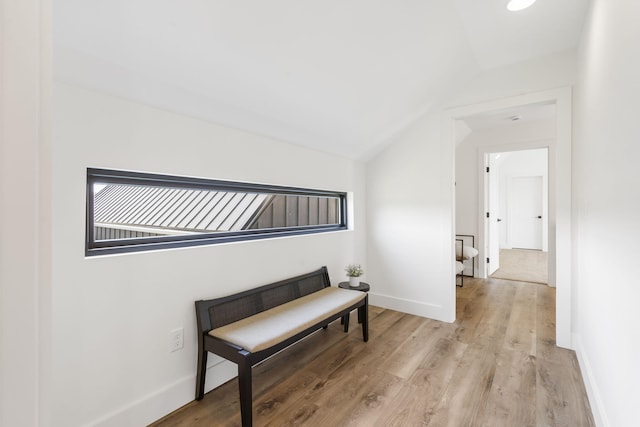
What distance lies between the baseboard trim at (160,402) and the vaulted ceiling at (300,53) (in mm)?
1572

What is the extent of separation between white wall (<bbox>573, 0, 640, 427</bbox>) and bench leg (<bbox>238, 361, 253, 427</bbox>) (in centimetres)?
157

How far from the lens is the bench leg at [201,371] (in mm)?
1747

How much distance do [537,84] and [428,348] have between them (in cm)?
247

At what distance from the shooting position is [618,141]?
4.33 ft

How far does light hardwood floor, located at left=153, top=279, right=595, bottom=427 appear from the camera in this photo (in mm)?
1670

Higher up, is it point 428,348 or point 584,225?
point 584,225

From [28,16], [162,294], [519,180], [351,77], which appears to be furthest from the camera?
[519,180]

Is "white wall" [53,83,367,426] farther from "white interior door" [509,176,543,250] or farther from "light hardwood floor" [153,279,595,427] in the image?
"white interior door" [509,176,543,250]

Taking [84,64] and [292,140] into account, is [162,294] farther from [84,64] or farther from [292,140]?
[292,140]

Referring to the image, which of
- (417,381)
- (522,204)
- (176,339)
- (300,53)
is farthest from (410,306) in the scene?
(522,204)

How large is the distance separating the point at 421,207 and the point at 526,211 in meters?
6.08

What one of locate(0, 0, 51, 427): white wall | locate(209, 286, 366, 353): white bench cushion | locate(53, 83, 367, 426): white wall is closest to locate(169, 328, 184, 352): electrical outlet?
locate(53, 83, 367, 426): white wall

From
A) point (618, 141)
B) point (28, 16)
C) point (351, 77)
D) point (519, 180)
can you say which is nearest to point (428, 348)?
point (618, 141)

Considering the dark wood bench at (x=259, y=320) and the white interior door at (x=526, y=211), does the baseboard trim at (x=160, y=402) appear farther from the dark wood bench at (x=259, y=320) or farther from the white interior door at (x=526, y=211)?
the white interior door at (x=526, y=211)
